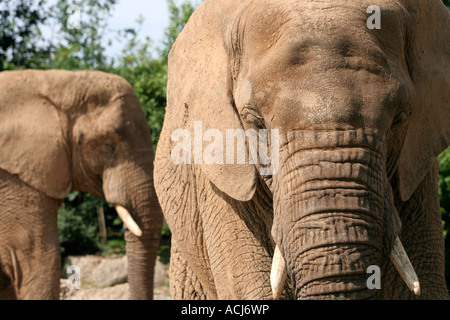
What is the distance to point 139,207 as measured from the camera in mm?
7051

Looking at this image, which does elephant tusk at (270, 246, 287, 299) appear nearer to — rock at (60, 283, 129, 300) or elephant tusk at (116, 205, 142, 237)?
elephant tusk at (116, 205, 142, 237)

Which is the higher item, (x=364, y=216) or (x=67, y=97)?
(x=67, y=97)

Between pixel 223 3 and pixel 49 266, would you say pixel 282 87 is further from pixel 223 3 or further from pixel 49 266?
pixel 49 266

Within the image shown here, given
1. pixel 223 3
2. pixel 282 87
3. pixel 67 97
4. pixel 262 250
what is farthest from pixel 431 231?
pixel 67 97

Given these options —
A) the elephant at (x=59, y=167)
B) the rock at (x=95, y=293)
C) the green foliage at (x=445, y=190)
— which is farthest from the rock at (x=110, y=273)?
the green foliage at (x=445, y=190)

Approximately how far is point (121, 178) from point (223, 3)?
399 centimetres

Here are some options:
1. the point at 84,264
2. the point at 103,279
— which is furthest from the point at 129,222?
the point at 84,264

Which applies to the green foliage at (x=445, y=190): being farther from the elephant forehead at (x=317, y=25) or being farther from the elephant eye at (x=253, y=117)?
the elephant eye at (x=253, y=117)

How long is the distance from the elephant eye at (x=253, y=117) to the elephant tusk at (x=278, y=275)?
0.45 meters

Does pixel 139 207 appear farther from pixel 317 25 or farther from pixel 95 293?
pixel 317 25

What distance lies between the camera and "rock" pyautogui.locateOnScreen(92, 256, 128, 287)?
31.7ft

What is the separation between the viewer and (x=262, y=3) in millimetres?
2941

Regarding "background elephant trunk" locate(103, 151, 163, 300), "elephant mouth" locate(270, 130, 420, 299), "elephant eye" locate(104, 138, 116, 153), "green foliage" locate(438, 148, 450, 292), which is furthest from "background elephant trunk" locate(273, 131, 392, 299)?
"elephant eye" locate(104, 138, 116, 153)

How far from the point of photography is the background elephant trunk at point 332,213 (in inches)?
103
